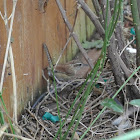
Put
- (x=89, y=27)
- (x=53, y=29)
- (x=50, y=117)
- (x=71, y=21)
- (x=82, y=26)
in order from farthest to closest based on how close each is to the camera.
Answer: (x=89, y=27)
(x=82, y=26)
(x=71, y=21)
(x=53, y=29)
(x=50, y=117)

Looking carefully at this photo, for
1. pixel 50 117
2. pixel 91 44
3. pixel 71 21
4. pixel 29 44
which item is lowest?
pixel 50 117

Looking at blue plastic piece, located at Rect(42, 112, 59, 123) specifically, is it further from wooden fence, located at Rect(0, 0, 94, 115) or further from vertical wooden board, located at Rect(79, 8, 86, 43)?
vertical wooden board, located at Rect(79, 8, 86, 43)

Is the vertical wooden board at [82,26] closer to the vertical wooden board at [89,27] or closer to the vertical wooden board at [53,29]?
the vertical wooden board at [89,27]

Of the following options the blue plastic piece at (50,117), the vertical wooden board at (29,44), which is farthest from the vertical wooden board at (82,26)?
the blue plastic piece at (50,117)

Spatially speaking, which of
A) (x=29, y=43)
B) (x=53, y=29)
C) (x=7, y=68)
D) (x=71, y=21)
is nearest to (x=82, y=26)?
(x=71, y=21)

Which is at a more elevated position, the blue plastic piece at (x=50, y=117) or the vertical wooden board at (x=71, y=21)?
the vertical wooden board at (x=71, y=21)

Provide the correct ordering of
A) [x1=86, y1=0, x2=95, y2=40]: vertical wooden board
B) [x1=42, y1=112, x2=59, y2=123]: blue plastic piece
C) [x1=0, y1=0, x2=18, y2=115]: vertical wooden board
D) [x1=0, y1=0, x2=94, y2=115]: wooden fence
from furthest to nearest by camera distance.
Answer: [x1=86, y1=0, x2=95, y2=40]: vertical wooden board, [x1=42, y1=112, x2=59, y2=123]: blue plastic piece, [x1=0, y1=0, x2=94, y2=115]: wooden fence, [x1=0, y1=0, x2=18, y2=115]: vertical wooden board

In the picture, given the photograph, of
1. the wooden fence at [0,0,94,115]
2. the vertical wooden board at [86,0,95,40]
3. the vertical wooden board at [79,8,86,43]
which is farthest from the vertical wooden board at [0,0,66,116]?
the vertical wooden board at [86,0,95,40]

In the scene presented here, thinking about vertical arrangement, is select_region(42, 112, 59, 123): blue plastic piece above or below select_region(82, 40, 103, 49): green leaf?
below

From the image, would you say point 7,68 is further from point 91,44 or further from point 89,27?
point 89,27

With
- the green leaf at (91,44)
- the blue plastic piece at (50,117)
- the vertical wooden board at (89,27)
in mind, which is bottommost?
the blue plastic piece at (50,117)

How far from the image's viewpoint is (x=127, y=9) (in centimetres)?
475

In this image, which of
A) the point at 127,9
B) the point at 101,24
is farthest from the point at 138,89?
the point at 127,9

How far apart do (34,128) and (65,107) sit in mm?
360
